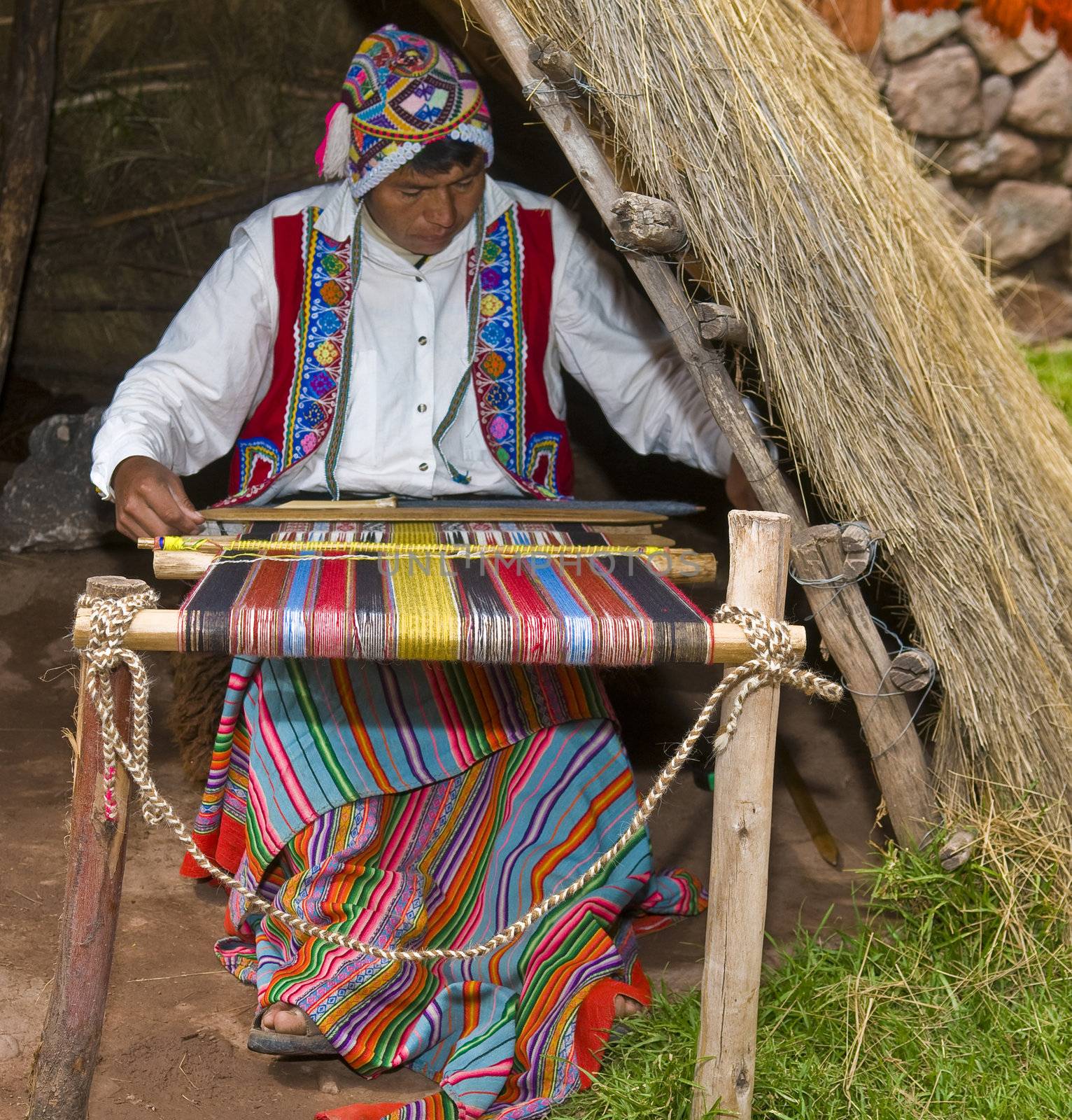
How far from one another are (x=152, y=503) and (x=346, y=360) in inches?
25.6

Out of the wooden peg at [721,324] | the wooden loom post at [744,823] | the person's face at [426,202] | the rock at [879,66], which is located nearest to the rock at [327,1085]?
the wooden loom post at [744,823]

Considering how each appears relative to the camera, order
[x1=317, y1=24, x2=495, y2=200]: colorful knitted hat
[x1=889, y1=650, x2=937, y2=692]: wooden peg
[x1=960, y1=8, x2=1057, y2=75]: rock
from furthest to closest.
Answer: [x1=960, y1=8, x2=1057, y2=75]: rock, [x1=317, y1=24, x2=495, y2=200]: colorful knitted hat, [x1=889, y1=650, x2=937, y2=692]: wooden peg

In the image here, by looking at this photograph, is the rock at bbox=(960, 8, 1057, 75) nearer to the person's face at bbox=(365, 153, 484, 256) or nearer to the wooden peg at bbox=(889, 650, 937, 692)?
the person's face at bbox=(365, 153, 484, 256)

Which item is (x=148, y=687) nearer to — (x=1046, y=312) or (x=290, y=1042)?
(x=290, y=1042)

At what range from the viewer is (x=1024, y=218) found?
543 cm

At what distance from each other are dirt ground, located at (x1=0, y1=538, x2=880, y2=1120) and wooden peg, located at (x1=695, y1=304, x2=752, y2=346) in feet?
3.63

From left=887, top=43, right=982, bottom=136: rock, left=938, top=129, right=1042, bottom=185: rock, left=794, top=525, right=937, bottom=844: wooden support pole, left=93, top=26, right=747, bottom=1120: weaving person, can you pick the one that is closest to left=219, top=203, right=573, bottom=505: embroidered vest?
left=93, top=26, right=747, bottom=1120: weaving person

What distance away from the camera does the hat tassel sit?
284cm

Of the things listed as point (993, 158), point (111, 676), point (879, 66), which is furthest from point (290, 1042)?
point (993, 158)

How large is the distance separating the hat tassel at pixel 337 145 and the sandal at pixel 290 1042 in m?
1.72

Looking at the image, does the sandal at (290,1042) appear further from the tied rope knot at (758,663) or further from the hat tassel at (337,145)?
the hat tassel at (337,145)

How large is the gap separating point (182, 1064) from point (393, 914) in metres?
0.41

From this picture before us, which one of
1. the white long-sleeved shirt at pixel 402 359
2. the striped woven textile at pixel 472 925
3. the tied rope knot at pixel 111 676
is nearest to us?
the tied rope knot at pixel 111 676

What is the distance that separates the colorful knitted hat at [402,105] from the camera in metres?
2.71
